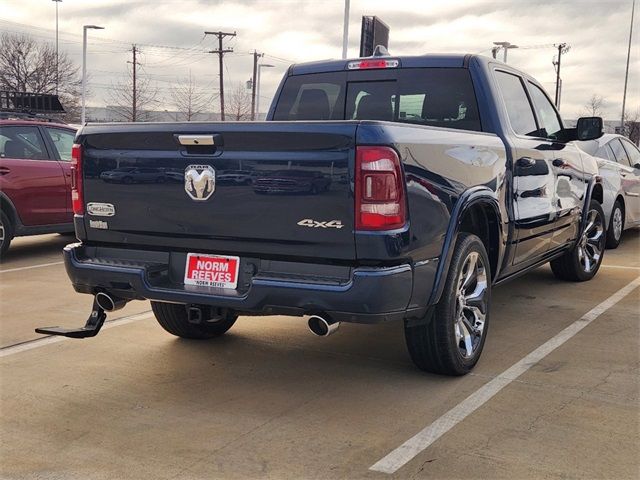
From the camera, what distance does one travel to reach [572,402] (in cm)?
Answer: 381

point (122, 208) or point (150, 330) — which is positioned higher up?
point (122, 208)

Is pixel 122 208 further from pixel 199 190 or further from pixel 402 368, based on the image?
pixel 402 368

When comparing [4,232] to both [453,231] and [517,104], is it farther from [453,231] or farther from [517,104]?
[453,231]

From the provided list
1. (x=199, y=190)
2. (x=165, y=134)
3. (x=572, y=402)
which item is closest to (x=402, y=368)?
(x=572, y=402)

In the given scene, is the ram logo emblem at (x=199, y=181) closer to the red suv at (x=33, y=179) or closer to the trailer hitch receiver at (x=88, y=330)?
the trailer hitch receiver at (x=88, y=330)

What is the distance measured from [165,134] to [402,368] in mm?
2005

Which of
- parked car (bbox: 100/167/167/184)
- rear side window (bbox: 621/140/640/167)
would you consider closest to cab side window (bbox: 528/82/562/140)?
parked car (bbox: 100/167/167/184)

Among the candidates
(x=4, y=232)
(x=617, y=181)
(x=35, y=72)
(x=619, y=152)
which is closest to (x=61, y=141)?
(x=4, y=232)

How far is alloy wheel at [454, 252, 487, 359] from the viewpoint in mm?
4212

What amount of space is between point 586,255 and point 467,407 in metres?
4.01

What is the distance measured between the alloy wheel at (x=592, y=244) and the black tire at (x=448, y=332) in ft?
10.4

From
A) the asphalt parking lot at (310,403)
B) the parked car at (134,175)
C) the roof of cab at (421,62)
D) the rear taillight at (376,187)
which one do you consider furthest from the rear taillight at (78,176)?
the roof of cab at (421,62)

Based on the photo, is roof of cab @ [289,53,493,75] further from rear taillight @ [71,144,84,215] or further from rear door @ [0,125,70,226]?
rear door @ [0,125,70,226]

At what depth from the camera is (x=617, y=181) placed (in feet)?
29.6
